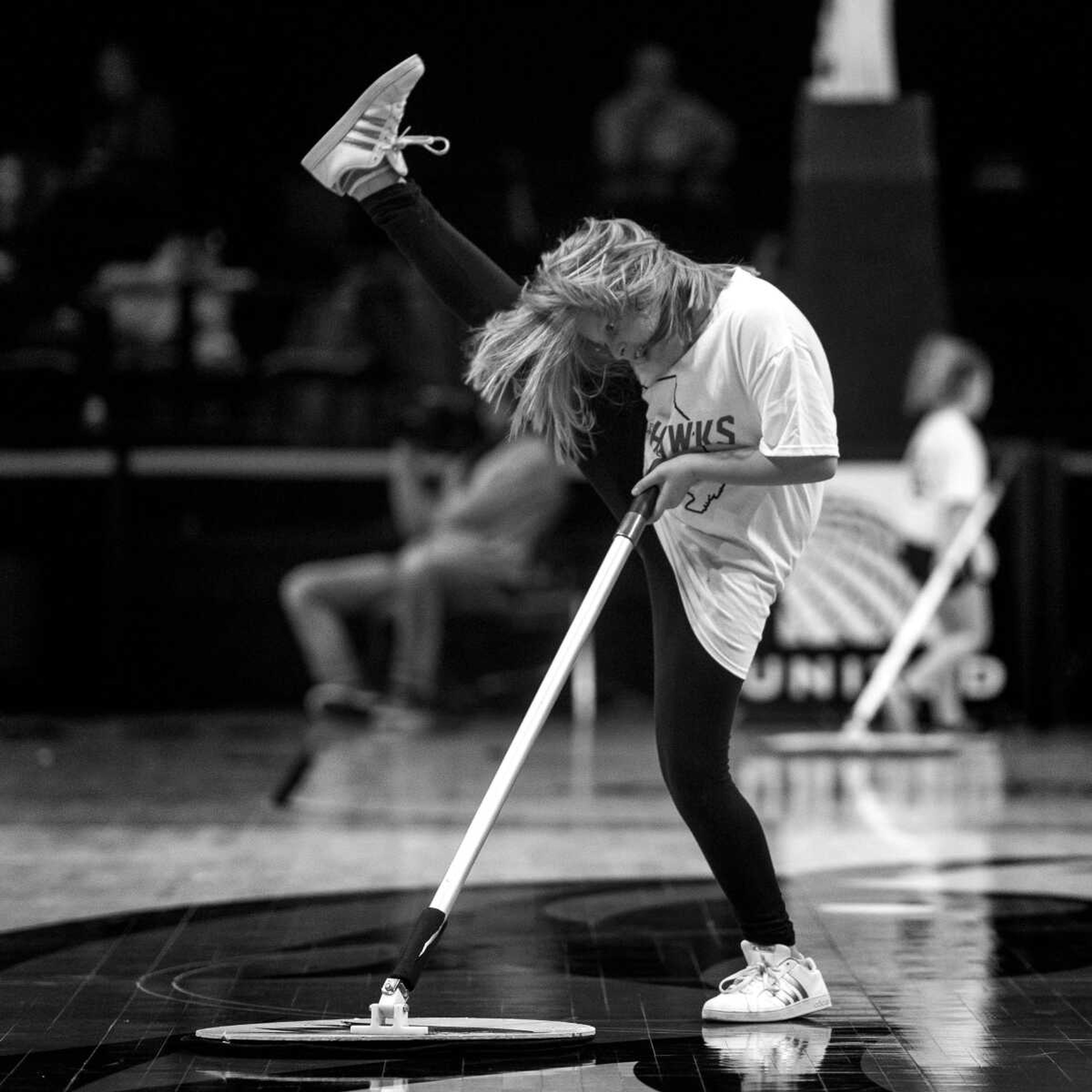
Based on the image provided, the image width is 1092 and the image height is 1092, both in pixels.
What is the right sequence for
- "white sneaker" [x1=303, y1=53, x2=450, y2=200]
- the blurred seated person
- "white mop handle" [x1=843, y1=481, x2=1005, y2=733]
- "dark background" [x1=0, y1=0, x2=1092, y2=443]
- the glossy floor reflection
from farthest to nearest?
"dark background" [x1=0, y1=0, x2=1092, y2=443] < the blurred seated person < "white mop handle" [x1=843, y1=481, x2=1005, y2=733] < "white sneaker" [x1=303, y1=53, x2=450, y2=200] < the glossy floor reflection

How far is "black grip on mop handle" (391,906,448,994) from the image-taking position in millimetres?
3738

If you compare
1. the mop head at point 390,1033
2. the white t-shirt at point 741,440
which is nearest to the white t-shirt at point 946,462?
the white t-shirt at point 741,440

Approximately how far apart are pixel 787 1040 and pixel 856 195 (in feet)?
24.2

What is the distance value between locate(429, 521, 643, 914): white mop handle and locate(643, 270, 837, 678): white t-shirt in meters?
0.18

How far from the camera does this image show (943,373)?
9.45m

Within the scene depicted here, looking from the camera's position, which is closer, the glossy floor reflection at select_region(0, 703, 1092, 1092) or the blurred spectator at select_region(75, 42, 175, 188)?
the glossy floor reflection at select_region(0, 703, 1092, 1092)

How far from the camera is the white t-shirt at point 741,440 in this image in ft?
12.7

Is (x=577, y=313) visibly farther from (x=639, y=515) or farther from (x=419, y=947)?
(x=419, y=947)

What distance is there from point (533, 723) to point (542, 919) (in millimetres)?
1438

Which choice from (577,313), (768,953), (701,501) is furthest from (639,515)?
(768,953)

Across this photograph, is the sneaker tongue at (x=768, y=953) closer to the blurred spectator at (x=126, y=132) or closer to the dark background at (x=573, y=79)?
the blurred spectator at (x=126, y=132)

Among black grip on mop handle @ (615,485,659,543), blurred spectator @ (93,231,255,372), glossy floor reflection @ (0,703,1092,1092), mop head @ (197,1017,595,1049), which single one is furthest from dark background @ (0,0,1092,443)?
mop head @ (197,1017,595,1049)

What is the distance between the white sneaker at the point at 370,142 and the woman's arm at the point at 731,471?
103 centimetres

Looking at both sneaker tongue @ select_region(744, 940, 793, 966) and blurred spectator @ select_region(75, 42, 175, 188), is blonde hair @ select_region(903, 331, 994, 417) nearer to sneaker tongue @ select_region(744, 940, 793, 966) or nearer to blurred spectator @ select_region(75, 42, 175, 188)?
blurred spectator @ select_region(75, 42, 175, 188)
